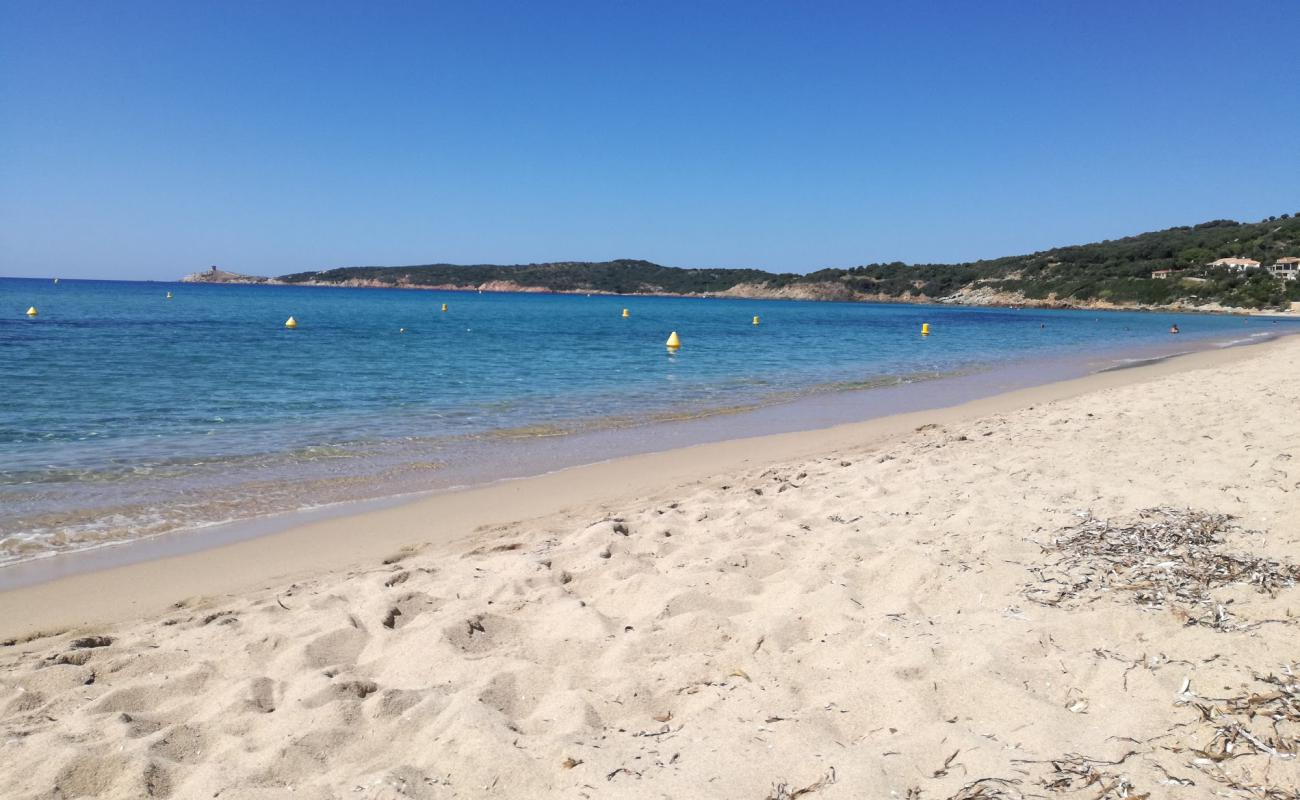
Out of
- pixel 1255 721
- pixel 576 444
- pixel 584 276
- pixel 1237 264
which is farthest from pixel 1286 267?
pixel 584 276

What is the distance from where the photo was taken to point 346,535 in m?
5.81

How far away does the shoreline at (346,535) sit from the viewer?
452 cm

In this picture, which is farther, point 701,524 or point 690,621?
point 701,524

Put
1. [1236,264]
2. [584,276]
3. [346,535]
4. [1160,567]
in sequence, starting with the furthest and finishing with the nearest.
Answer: [584,276]
[1236,264]
[346,535]
[1160,567]

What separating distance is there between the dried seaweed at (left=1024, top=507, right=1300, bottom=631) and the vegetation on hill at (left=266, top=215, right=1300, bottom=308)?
7498cm

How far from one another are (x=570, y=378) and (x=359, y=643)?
13879mm

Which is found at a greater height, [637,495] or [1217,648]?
[1217,648]

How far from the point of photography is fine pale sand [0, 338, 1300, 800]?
7.79 feet

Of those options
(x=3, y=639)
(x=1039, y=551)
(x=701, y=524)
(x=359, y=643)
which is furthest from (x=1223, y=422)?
(x=3, y=639)

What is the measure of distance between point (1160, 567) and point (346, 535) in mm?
5323

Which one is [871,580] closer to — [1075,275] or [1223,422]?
[1223,422]

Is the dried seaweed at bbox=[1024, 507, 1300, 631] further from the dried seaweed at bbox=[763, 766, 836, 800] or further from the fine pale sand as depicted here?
the dried seaweed at bbox=[763, 766, 836, 800]

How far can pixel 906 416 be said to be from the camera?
12.0m

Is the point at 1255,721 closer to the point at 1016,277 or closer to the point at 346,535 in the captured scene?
the point at 346,535
